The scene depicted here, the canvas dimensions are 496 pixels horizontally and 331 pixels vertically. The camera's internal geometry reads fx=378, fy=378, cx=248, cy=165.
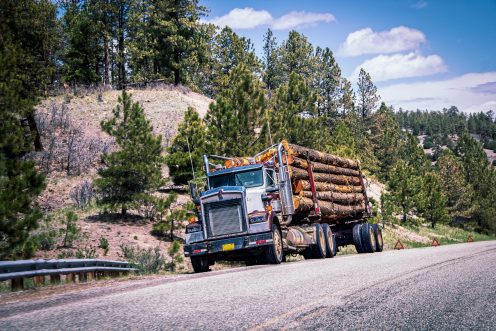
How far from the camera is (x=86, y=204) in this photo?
22.4 m

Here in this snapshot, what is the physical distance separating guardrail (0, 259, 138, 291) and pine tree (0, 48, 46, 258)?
7.77 feet

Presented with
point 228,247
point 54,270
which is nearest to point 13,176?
point 54,270

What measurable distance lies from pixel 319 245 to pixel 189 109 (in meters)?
13.3

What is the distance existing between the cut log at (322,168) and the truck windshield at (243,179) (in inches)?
54.7

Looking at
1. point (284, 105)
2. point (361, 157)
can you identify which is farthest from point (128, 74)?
point (284, 105)

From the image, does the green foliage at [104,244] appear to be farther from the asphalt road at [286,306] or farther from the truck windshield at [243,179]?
the asphalt road at [286,306]

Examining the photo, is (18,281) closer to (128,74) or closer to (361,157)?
(361,157)

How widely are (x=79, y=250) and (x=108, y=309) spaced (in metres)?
11.2

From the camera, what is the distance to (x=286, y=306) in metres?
4.73

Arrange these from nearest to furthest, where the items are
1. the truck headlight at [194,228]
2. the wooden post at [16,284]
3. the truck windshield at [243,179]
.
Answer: the wooden post at [16,284]
the truck headlight at [194,228]
the truck windshield at [243,179]

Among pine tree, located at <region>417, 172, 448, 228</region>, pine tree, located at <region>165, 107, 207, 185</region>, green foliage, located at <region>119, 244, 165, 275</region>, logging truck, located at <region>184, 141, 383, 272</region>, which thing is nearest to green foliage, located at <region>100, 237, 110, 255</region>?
green foliage, located at <region>119, 244, 165, 275</region>

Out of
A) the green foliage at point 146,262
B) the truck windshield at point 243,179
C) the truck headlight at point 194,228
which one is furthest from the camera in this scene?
the green foliage at point 146,262

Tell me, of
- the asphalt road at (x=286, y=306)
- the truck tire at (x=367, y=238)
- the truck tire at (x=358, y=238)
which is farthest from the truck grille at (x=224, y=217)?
the truck tire at (x=367, y=238)

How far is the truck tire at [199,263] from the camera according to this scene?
1158 centimetres
